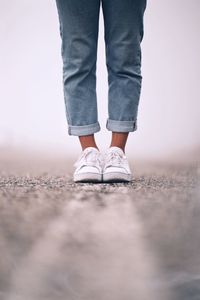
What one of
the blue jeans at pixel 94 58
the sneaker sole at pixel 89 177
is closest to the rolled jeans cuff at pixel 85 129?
the blue jeans at pixel 94 58

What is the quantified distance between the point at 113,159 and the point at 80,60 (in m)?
0.27

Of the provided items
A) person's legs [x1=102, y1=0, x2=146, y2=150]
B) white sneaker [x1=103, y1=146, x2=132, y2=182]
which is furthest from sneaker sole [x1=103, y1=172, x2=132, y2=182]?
person's legs [x1=102, y1=0, x2=146, y2=150]

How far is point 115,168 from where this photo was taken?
1.20 meters

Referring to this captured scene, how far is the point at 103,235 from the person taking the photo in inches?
30.7

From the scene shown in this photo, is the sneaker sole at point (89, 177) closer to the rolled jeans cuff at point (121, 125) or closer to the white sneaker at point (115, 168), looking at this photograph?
the white sneaker at point (115, 168)

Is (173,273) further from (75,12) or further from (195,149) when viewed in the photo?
(195,149)

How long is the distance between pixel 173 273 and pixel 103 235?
173mm

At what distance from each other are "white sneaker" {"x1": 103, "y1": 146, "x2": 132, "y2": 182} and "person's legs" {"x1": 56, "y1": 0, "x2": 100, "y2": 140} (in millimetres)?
89

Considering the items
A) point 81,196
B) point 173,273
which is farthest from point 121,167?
point 173,273

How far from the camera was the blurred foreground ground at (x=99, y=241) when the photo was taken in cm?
60

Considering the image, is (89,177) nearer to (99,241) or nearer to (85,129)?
(85,129)

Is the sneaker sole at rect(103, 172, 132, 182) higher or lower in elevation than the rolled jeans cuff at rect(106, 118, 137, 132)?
lower

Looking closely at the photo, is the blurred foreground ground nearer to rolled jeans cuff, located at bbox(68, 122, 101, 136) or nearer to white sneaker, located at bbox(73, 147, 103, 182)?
white sneaker, located at bbox(73, 147, 103, 182)

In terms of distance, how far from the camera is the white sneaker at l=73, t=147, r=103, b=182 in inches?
47.3
